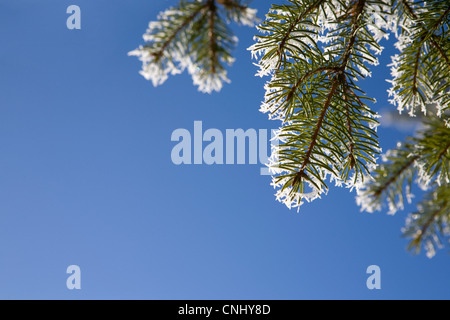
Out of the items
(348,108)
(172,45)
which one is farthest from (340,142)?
(172,45)

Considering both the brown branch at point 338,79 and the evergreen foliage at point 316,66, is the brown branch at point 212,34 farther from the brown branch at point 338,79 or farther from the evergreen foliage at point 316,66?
the brown branch at point 338,79

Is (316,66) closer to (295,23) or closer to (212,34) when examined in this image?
(295,23)

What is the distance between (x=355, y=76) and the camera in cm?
57

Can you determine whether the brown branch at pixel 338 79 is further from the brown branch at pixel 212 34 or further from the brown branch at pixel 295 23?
the brown branch at pixel 212 34

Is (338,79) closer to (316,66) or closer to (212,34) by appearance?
(316,66)

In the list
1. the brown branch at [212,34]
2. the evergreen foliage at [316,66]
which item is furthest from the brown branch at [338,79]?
the brown branch at [212,34]

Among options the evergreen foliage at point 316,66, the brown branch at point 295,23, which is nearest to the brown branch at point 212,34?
the evergreen foliage at point 316,66

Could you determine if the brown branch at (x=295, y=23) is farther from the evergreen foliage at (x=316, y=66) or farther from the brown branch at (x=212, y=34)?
the brown branch at (x=212, y=34)

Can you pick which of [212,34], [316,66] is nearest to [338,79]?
[316,66]

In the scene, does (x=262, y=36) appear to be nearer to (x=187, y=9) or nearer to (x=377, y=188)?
(x=187, y=9)

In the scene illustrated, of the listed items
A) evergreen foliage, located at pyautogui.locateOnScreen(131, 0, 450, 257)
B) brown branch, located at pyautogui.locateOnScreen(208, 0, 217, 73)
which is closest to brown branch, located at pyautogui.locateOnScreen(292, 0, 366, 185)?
evergreen foliage, located at pyautogui.locateOnScreen(131, 0, 450, 257)

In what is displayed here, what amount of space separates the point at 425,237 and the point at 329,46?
97 cm

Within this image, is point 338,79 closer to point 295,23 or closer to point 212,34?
point 295,23

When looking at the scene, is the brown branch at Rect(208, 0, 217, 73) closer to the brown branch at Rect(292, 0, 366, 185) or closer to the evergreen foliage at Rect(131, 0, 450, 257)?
the evergreen foliage at Rect(131, 0, 450, 257)
